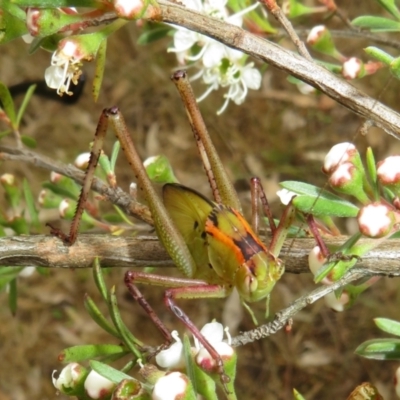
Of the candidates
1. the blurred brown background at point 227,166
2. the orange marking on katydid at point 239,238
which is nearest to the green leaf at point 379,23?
the orange marking on katydid at point 239,238

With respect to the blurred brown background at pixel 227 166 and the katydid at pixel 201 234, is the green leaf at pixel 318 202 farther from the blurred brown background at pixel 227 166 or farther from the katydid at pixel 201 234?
the blurred brown background at pixel 227 166

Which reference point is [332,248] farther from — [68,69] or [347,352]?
[347,352]

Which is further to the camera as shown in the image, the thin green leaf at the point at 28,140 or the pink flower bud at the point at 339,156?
the thin green leaf at the point at 28,140

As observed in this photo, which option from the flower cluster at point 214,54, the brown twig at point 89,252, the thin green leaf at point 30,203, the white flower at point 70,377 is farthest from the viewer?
the thin green leaf at point 30,203

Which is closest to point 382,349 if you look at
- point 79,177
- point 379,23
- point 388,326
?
point 388,326

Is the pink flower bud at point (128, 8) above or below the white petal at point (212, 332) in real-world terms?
above

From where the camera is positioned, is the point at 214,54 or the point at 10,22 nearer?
the point at 10,22

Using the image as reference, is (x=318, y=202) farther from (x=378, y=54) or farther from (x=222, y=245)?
(x=222, y=245)
